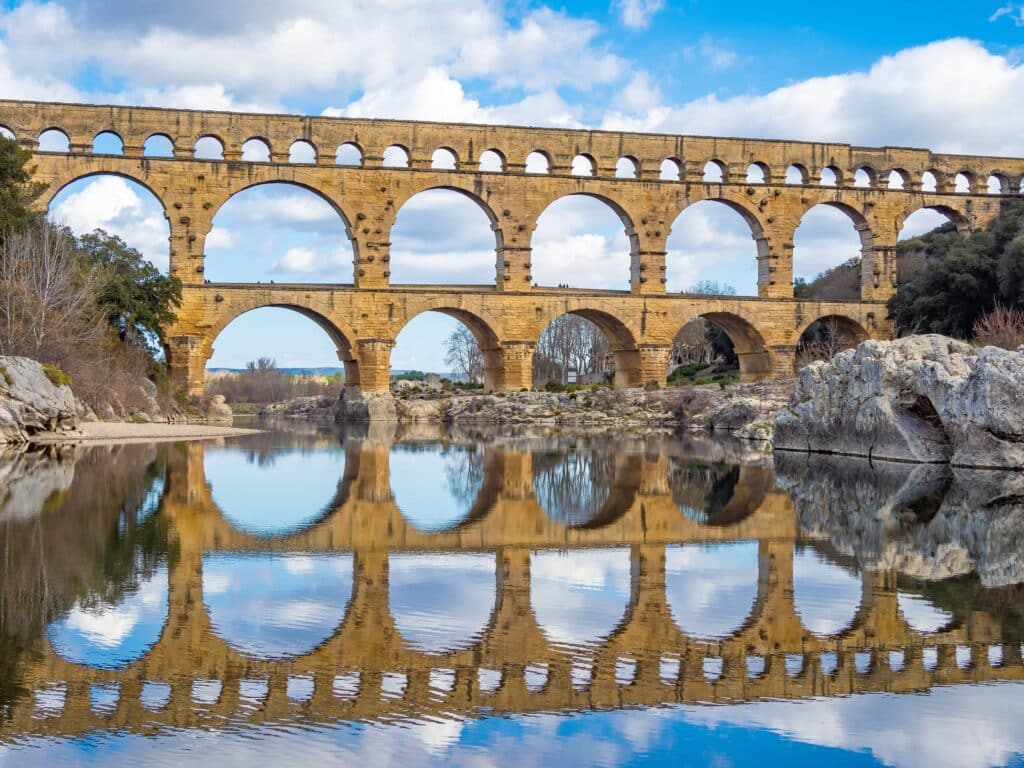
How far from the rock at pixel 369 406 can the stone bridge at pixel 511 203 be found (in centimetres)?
35

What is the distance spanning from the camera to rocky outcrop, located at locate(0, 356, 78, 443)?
1978 centimetres

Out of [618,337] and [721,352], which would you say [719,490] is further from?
[721,352]

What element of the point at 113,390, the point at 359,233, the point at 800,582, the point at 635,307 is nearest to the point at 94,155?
the point at 359,233

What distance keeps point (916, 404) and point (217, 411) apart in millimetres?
23286

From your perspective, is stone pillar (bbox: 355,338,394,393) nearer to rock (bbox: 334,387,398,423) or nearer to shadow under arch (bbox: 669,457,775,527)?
rock (bbox: 334,387,398,423)

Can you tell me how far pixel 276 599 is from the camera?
22.1ft

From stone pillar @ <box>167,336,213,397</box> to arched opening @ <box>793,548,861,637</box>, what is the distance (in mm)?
28572

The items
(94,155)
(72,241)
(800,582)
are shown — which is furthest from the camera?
(94,155)

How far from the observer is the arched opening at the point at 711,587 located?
6188 mm

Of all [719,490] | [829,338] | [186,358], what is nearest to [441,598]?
[719,490]

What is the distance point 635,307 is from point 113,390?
56.1 ft

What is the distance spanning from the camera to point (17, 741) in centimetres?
415

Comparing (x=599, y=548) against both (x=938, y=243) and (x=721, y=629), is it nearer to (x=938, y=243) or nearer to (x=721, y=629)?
(x=721, y=629)

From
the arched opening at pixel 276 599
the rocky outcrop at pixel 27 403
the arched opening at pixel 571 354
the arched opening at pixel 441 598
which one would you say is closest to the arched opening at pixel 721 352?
the arched opening at pixel 571 354
